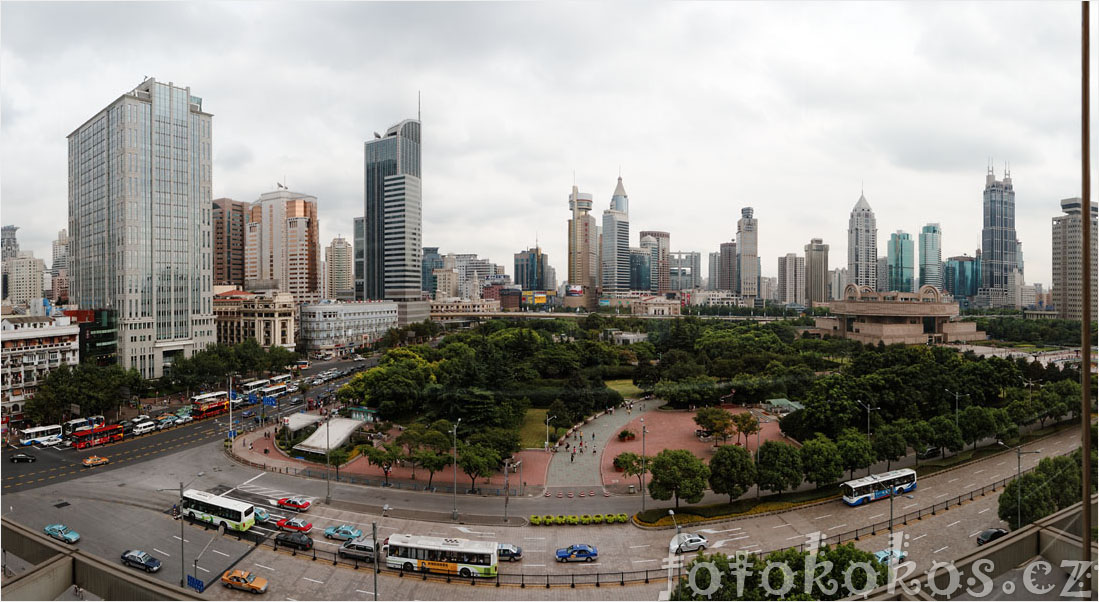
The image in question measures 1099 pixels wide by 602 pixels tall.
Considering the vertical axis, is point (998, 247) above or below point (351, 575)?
above

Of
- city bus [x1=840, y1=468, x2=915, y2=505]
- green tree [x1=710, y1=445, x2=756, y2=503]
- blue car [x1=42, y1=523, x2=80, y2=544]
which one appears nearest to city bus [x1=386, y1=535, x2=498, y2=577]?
green tree [x1=710, y1=445, x2=756, y2=503]

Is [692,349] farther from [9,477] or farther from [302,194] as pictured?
A: [302,194]

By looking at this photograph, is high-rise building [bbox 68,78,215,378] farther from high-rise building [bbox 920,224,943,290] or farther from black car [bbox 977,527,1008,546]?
high-rise building [bbox 920,224,943,290]

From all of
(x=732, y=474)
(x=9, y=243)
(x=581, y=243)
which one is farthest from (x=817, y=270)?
(x=9, y=243)

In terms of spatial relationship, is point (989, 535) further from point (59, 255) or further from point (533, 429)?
point (59, 255)

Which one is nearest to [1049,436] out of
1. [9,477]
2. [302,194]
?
[9,477]
